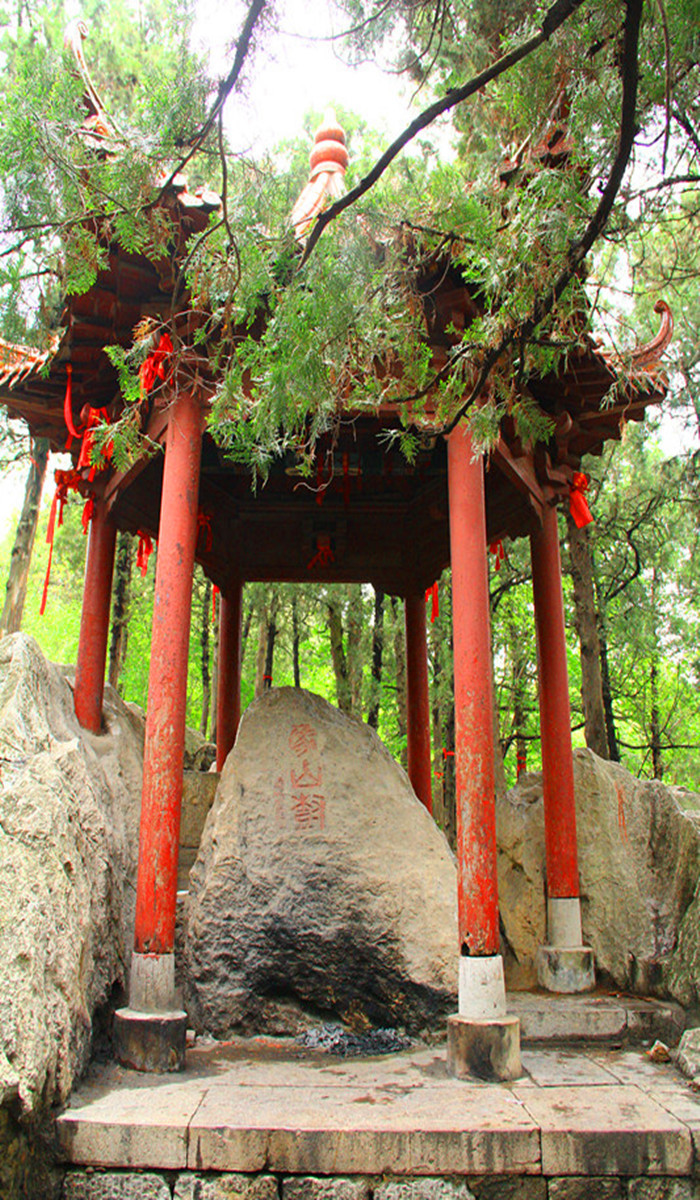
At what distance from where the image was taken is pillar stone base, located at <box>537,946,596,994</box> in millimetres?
6098

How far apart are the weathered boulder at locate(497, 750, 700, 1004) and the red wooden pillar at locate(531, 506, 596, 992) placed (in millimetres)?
206

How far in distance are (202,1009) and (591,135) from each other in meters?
5.22

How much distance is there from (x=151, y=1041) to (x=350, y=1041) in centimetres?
131

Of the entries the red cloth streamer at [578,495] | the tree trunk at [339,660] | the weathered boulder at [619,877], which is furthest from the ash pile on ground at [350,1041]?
the tree trunk at [339,660]

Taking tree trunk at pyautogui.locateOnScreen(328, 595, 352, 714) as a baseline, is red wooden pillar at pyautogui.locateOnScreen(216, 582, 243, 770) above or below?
below

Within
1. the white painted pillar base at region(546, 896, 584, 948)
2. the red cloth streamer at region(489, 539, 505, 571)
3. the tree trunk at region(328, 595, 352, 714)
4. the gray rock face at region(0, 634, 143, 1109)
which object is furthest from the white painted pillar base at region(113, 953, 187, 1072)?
the tree trunk at region(328, 595, 352, 714)

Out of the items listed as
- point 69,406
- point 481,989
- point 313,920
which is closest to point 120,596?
point 69,406

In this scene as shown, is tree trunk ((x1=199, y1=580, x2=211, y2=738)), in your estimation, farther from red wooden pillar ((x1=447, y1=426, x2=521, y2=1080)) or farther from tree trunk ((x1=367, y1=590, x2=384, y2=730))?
red wooden pillar ((x1=447, y1=426, x2=521, y2=1080))

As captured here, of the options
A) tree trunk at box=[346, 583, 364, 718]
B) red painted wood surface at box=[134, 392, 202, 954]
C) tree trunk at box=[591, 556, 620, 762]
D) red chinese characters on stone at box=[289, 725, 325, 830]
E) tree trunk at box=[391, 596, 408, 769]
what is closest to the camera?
red painted wood surface at box=[134, 392, 202, 954]

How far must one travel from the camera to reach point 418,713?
9047 mm

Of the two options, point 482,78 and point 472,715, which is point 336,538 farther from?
point 482,78

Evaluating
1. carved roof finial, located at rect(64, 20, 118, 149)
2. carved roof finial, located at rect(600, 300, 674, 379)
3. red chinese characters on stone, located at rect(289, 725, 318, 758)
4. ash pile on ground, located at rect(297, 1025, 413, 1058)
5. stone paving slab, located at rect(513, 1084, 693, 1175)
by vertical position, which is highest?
carved roof finial, located at rect(64, 20, 118, 149)

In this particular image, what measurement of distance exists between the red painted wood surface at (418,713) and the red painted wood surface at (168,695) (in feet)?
13.6

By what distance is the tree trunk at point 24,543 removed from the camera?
9.48m
